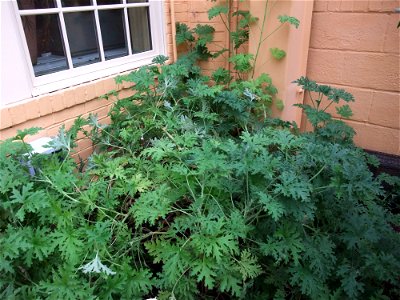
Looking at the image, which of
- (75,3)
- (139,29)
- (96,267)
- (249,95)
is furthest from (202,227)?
(139,29)

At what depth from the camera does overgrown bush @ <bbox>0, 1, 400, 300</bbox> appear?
5.08ft

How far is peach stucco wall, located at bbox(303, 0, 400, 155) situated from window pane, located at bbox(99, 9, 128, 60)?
167 centimetres

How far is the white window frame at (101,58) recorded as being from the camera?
2174 mm

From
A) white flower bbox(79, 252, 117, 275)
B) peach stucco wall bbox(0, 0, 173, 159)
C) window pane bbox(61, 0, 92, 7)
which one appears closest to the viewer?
white flower bbox(79, 252, 117, 275)

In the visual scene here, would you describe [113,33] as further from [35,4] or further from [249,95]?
[249,95]

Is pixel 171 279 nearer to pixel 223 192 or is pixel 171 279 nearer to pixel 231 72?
pixel 223 192

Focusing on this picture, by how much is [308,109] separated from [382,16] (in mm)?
880

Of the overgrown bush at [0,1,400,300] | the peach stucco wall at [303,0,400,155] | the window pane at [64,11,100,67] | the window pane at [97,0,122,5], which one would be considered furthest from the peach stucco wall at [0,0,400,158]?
the window pane at [97,0,122,5]

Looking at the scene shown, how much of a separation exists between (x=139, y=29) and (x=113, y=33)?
317 millimetres

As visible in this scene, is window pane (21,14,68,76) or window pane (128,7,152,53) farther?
window pane (128,7,152,53)

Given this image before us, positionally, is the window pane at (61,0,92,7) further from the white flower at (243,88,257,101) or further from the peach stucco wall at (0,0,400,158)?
the white flower at (243,88,257,101)

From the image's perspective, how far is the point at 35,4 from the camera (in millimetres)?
2143

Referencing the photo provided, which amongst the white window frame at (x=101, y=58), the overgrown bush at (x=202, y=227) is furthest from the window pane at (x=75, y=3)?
the overgrown bush at (x=202, y=227)

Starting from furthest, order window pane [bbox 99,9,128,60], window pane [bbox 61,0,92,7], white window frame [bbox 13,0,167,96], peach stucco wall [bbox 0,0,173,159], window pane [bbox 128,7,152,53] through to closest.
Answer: window pane [bbox 128,7,152,53] → window pane [bbox 99,9,128,60] → window pane [bbox 61,0,92,7] → white window frame [bbox 13,0,167,96] → peach stucco wall [bbox 0,0,173,159]
